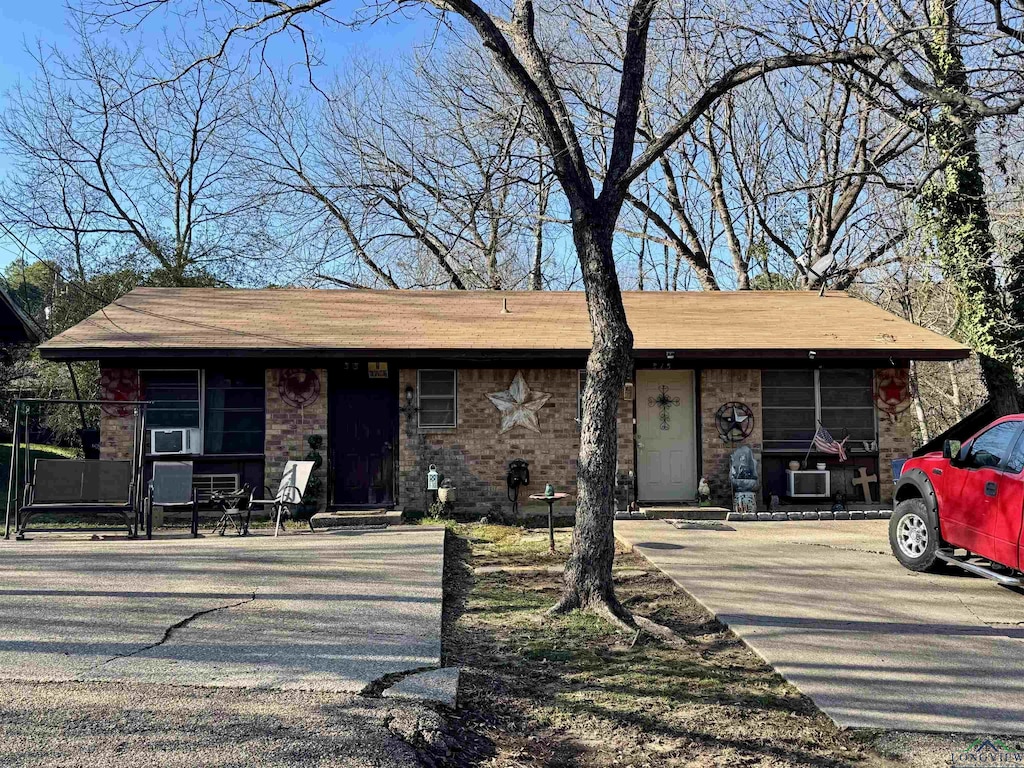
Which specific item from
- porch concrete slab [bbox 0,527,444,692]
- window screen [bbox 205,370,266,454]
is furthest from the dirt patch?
window screen [bbox 205,370,266,454]

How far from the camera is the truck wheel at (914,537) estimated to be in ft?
25.2

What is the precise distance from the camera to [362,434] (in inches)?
510

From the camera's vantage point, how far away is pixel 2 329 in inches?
548

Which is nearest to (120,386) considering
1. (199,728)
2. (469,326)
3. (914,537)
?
(469,326)

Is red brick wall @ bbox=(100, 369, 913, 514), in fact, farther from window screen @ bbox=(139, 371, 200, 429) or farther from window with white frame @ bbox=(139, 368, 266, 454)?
window screen @ bbox=(139, 371, 200, 429)

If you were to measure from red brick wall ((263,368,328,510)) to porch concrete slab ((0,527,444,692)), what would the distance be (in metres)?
3.49

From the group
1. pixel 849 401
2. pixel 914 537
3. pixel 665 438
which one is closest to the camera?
pixel 914 537

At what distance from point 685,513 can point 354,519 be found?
4849 mm

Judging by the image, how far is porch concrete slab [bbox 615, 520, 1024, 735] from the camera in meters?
4.52

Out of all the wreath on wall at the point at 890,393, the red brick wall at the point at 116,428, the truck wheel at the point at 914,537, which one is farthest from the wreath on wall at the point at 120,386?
the wreath on wall at the point at 890,393

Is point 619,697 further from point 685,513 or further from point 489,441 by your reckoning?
point 489,441

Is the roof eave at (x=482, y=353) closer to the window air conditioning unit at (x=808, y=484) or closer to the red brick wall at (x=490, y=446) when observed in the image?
the red brick wall at (x=490, y=446)

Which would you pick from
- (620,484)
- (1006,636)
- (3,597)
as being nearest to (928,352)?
(620,484)

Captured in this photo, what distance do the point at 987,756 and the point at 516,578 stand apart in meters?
4.54
